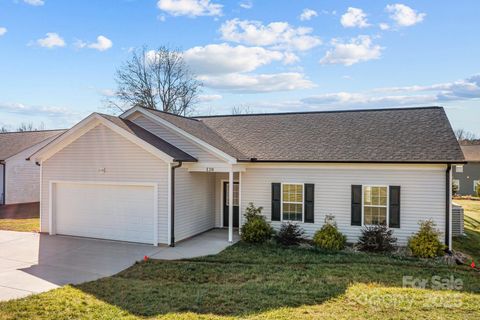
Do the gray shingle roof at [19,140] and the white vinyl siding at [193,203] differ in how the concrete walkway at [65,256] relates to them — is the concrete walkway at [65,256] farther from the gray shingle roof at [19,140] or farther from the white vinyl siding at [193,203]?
the gray shingle roof at [19,140]

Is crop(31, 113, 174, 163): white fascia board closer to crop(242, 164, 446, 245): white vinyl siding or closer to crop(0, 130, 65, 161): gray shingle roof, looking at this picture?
crop(242, 164, 446, 245): white vinyl siding

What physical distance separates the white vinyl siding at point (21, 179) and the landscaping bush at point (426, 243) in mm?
23621

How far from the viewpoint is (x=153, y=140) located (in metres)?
13.4

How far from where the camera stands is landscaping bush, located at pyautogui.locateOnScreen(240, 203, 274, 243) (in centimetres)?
1294

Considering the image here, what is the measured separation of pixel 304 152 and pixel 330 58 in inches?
347

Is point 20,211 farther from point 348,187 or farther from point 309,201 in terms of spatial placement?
point 348,187

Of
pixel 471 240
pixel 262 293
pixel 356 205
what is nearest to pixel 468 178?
pixel 471 240

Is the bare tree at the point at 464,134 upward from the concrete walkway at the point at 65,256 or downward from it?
upward

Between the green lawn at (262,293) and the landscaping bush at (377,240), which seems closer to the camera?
the green lawn at (262,293)

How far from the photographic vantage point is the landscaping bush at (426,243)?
1122 cm

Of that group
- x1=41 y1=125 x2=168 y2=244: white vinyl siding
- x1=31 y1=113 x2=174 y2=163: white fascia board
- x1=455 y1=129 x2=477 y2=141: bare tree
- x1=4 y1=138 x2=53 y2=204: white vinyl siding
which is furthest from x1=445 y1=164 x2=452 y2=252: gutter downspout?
x1=455 y1=129 x2=477 y2=141: bare tree

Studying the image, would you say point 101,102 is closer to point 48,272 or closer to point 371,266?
point 48,272

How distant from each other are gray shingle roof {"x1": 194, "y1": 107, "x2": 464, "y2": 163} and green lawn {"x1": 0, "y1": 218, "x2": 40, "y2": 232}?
352 inches

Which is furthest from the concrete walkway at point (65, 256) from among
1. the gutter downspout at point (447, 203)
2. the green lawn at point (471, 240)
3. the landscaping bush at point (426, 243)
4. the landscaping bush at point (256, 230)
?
the green lawn at point (471, 240)
